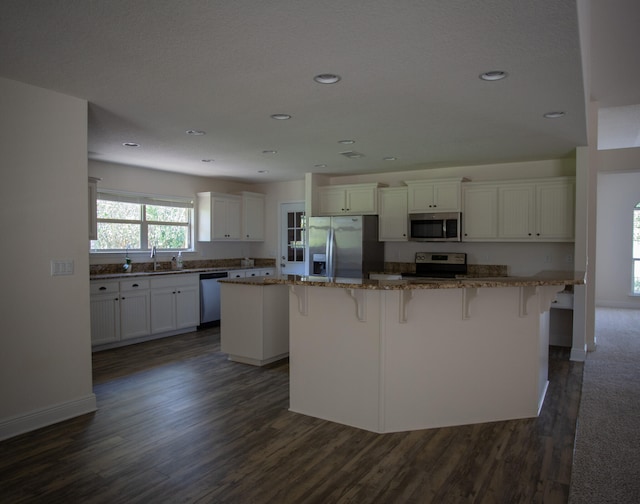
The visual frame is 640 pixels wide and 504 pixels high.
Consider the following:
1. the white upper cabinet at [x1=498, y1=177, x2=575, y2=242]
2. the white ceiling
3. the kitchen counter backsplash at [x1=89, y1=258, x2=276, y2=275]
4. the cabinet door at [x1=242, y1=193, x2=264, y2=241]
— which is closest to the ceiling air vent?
the white ceiling

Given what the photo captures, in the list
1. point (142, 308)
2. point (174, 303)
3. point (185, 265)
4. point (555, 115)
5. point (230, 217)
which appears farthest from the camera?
point (230, 217)

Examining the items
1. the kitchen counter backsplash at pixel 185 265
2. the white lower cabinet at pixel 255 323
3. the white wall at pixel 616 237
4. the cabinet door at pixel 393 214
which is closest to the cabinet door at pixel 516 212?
the cabinet door at pixel 393 214

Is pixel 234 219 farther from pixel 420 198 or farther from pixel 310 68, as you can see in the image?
pixel 310 68

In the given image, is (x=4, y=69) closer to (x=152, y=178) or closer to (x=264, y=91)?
(x=264, y=91)

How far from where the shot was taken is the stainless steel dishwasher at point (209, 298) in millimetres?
6715

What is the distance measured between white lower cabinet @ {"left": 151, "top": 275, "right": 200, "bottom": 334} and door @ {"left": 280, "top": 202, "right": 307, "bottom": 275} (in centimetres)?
184

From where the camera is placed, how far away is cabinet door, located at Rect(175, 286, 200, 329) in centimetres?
634

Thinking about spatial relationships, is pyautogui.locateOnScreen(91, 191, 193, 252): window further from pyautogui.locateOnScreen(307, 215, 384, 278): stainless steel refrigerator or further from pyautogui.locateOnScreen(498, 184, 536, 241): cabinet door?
pyautogui.locateOnScreen(498, 184, 536, 241): cabinet door

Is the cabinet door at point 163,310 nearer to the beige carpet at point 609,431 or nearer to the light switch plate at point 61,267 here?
the light switch plate at point 61,267

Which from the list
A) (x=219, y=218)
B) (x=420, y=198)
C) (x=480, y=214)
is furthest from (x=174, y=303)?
(x=480, y=214)

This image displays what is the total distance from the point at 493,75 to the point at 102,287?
477cm

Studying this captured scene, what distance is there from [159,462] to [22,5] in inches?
100

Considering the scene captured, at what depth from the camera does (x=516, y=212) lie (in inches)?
222

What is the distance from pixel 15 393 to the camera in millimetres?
3080
